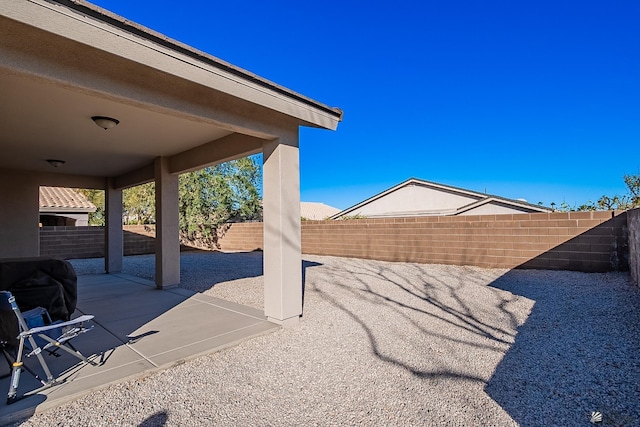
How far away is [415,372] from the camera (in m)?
3.04

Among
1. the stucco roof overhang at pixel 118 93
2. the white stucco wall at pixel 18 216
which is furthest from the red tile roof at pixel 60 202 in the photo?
the stucco roof overhang at pixel 118 93

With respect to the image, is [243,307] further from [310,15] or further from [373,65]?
[373,65]

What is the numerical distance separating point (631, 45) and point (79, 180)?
54.8ft

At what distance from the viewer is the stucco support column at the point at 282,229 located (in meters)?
4.32

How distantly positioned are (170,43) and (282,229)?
7.68ft

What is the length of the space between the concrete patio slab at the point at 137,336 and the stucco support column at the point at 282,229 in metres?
0.37

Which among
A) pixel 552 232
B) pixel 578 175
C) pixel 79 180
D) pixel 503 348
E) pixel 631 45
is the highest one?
pixel 631 45

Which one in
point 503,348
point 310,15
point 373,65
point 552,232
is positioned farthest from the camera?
point 373,65

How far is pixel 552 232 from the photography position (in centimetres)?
776

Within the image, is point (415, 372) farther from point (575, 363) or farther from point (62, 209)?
point (62, 209)

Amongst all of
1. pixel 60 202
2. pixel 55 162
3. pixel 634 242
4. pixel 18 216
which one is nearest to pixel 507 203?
pixel 634 242

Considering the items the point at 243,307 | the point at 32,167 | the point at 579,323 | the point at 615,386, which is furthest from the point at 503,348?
the point at 32,167

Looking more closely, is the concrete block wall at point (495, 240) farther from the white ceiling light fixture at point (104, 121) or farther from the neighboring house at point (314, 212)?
the neighboring house at point (314, 212)

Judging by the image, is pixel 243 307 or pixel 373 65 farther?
pixel 373 65
